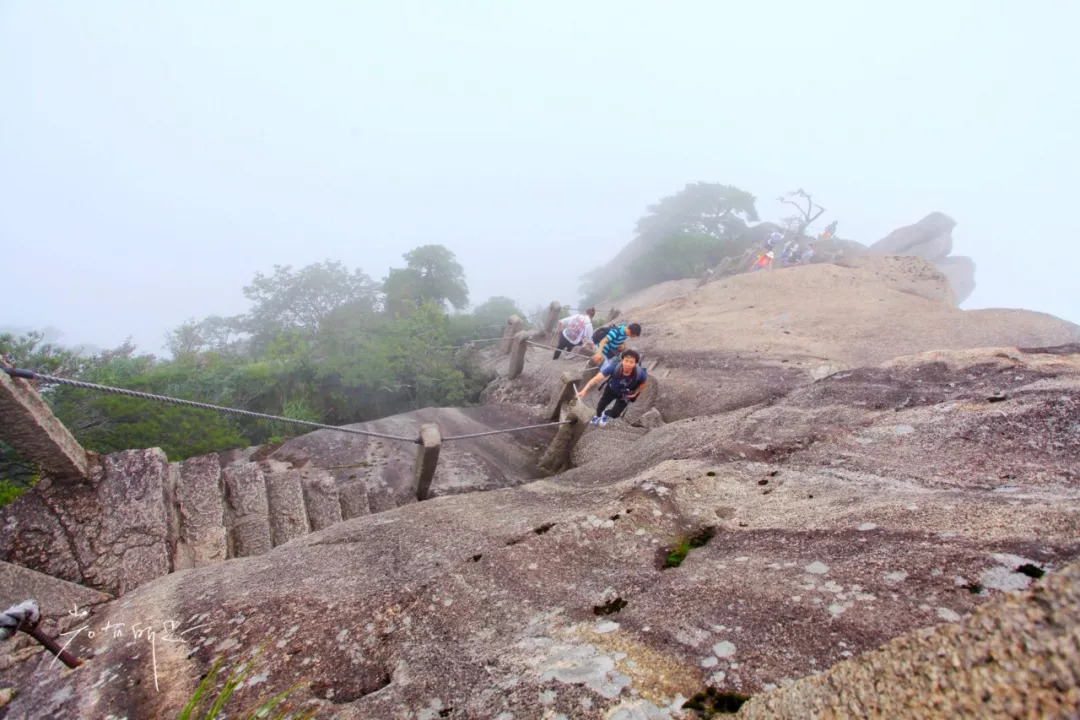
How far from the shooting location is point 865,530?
10.1 ft

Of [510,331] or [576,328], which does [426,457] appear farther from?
[510,331]

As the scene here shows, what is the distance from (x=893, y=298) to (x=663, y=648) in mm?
13939

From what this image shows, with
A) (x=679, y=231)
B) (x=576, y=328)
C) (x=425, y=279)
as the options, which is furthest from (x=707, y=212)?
(x=576, y=328)

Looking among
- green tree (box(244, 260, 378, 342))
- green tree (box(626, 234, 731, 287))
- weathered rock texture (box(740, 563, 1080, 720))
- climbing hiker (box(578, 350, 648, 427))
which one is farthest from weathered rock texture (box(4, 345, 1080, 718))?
green tree (box(244, 260, 378, 342))

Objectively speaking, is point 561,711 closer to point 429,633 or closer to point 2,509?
point 429,633

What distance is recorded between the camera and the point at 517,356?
13391mm

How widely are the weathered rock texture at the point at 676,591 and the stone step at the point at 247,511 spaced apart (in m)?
1.30

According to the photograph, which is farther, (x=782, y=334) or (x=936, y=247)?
(x=936, y=247)

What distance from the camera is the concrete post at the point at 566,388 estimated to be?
852cm

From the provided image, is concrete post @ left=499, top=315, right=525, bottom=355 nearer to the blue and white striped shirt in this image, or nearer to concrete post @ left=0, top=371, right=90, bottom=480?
the blue and white striped shirt

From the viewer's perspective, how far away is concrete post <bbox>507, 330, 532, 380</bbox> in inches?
521

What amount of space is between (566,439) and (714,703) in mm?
5183

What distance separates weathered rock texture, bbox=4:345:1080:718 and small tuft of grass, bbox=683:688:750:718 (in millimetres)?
52

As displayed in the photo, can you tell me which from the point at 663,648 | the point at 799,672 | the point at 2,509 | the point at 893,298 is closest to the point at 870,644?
the point at 799,672
